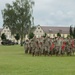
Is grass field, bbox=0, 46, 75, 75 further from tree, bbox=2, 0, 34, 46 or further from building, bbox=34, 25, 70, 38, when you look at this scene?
building, bbox=34, 25, 70, 38

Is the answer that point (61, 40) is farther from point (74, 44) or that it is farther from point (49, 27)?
point (49, 27)

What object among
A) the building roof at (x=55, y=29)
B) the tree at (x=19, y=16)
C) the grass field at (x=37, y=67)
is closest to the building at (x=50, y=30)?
the building roof at (x=55, y=29)

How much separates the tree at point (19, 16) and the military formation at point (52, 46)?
63.8 m

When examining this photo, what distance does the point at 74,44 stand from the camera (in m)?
36.6

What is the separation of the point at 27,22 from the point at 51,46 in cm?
6538

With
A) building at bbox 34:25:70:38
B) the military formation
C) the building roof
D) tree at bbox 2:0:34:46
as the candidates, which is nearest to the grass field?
the military formation

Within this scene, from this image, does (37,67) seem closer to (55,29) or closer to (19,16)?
(19,16)

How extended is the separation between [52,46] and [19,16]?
65.8 metres

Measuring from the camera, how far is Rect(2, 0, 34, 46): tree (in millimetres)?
99938

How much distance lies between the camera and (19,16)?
100m

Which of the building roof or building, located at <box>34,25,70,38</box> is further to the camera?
the building roof

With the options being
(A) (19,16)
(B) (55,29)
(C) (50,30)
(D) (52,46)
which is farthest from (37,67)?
(B) (55,29)

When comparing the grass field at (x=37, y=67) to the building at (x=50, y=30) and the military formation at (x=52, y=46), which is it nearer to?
the military formation at (x=52, y=46)

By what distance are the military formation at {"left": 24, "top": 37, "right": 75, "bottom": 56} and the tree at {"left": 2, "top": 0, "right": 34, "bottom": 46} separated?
63754 millimetres
